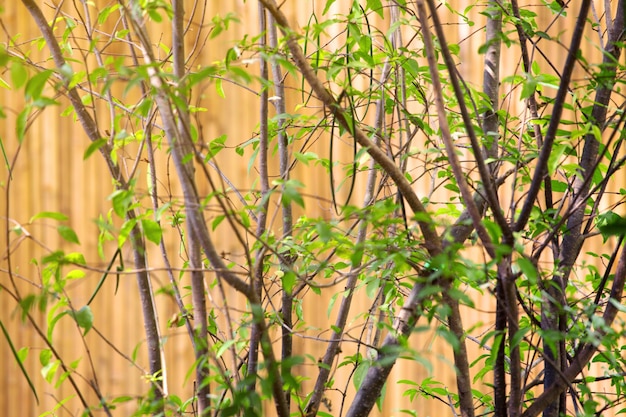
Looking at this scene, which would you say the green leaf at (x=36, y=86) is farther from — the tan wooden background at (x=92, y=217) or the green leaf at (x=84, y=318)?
the tan wooden background at (x=92, y=217)

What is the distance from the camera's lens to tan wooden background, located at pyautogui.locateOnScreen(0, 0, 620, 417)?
2137 millimetres

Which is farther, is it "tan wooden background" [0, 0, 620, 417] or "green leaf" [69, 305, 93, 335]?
"tan wooden background" [0, 0, 620, 417]

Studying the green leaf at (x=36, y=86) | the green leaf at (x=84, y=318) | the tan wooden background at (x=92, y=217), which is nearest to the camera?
the green leaf at (x=36, y=86)

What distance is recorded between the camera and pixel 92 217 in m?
2.22

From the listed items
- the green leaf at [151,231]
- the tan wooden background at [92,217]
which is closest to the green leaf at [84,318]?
the green leaf at [151,231]

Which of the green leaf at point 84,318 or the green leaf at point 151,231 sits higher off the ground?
the green leaf at point 151,231

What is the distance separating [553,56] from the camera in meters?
1.94

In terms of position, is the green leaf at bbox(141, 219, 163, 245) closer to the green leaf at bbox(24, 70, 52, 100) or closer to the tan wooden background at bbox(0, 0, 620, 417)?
the green leaf at bbox(24, 70, 52, 100)

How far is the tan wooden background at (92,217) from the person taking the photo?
2.14m

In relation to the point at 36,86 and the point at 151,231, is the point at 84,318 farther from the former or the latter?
the point at 36,86

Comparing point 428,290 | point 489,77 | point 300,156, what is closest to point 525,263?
point 428,290

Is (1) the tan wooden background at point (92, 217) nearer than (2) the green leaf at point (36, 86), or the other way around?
(2) the green leaf at point (36, 86)

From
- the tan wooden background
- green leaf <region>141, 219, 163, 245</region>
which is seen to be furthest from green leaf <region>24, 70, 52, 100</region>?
the tan wooden background

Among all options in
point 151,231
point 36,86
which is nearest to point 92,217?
point 151,231
